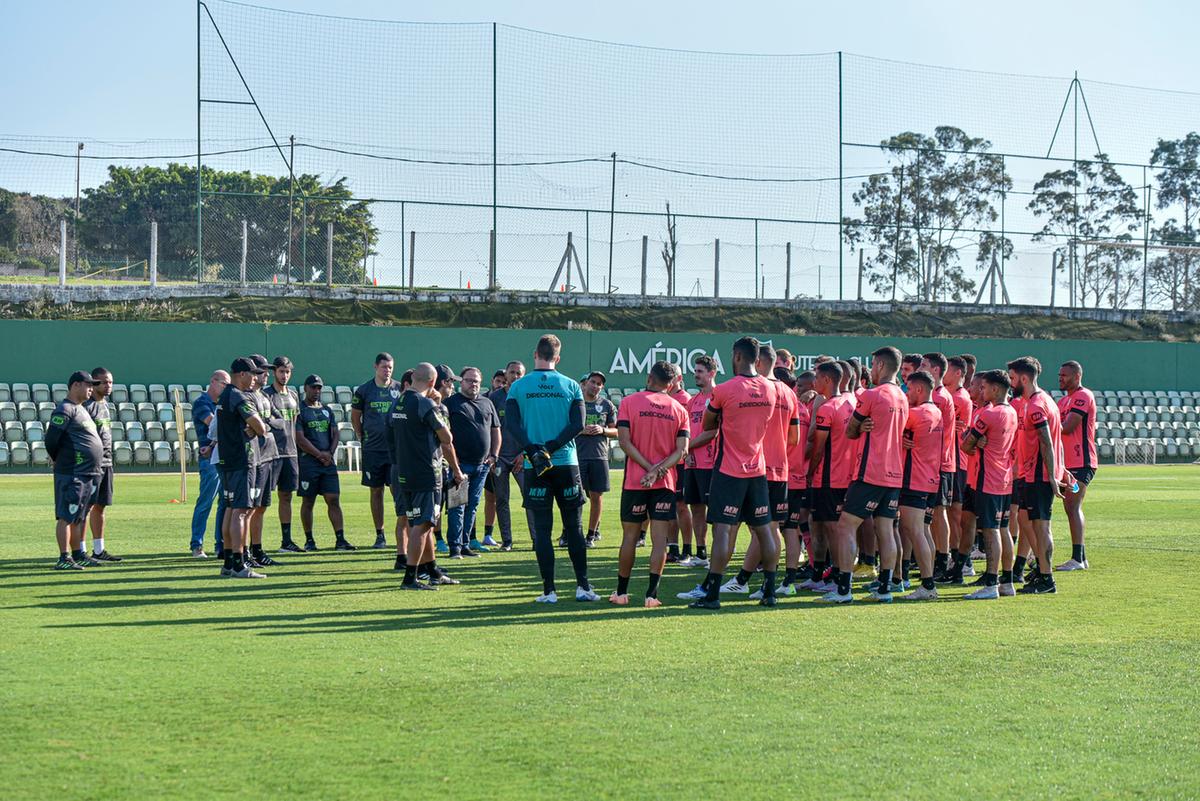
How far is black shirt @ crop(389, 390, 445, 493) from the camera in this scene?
32.1ft

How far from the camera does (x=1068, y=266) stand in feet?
124

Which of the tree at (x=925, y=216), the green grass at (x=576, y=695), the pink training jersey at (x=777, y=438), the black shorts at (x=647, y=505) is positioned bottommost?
the green grass at (x=576, y=695)

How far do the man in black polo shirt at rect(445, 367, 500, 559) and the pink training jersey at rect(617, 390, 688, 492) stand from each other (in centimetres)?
326

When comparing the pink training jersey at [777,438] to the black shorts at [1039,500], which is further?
the black shorts at [1039,500]

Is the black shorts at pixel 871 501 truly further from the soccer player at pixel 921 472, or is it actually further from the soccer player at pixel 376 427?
the soccer player at pixel 376 427

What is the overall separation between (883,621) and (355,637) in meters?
3.68

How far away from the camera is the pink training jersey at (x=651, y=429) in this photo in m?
9.35

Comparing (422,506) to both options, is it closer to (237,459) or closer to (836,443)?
(237,459)

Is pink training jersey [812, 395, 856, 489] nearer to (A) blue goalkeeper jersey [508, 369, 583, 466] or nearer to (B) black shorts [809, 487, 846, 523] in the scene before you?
(B) black shorts [809, 487, 846, 523]

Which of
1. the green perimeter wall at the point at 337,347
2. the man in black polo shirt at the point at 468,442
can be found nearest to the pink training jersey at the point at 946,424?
the man in black polo shirt at the point at 468,442

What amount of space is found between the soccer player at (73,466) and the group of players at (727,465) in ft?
0.07

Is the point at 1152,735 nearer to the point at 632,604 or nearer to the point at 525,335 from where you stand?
the point at 632,604

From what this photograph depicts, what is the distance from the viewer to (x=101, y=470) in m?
11.7

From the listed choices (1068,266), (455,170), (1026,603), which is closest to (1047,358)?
(1068,266)
